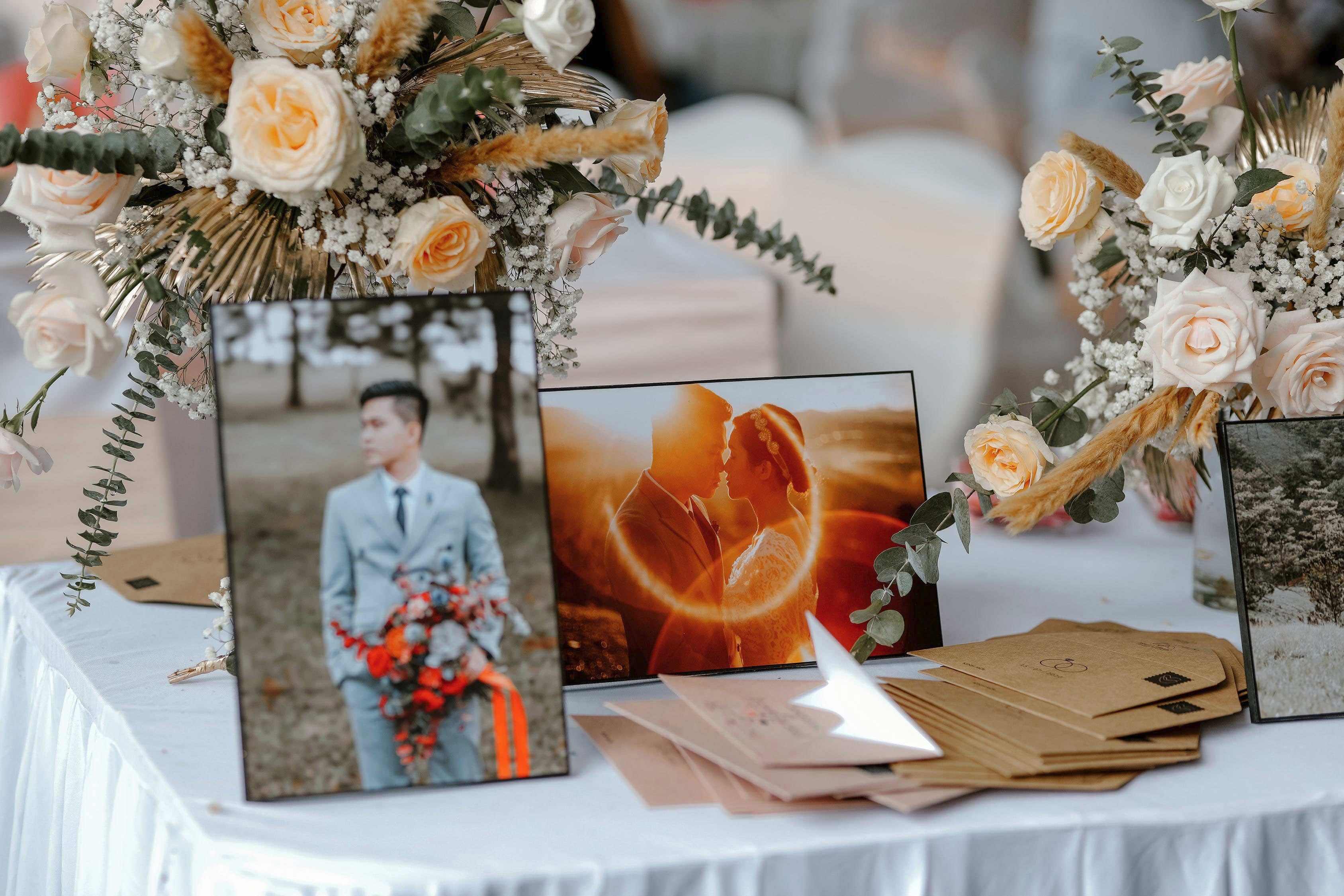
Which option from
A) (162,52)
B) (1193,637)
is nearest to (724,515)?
(1193,637)

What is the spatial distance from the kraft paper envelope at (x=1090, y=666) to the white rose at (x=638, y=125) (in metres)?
0.43

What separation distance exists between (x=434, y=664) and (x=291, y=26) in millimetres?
443

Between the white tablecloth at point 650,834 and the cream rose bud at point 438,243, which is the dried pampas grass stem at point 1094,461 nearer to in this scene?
the white tablecloth at point 650,834

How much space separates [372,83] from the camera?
0.75 m

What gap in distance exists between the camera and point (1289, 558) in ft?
2.50

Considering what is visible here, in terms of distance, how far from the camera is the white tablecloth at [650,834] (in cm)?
57

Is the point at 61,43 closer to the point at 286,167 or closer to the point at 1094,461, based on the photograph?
the point at 286,167

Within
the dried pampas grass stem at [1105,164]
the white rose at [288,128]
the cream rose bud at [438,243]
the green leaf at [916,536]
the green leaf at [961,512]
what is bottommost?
the green leaf at [916,536]

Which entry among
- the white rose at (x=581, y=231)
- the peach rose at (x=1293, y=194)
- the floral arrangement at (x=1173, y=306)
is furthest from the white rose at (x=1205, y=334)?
the white rose at (x=581, y=231)

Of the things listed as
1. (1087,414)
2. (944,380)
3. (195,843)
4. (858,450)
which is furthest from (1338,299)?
(944,380)

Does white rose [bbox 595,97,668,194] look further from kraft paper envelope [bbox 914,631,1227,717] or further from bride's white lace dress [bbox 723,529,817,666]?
kraft paper envelope [bbox 914,631,1227,717]

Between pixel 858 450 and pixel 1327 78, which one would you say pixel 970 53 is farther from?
pixel 858 450

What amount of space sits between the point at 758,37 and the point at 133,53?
7.52 ft

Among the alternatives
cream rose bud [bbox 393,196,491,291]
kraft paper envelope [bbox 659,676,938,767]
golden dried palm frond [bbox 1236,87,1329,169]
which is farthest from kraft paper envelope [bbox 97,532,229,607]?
golden dried palm frond [bbox 1236,87,1329,169]
